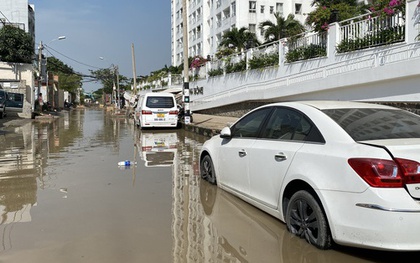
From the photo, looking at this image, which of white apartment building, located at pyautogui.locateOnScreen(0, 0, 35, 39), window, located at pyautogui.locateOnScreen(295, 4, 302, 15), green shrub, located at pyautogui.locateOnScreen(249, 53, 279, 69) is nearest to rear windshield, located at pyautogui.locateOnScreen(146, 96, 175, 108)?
green shrub, located at pyautogui.locateOnScreen(249, 53, 279, 69)

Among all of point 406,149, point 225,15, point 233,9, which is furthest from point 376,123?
point 225,15

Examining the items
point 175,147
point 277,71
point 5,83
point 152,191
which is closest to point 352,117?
point 152,191

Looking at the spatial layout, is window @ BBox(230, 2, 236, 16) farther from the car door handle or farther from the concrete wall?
the car door handle

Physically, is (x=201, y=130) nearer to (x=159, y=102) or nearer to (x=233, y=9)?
(x=159, y=102)

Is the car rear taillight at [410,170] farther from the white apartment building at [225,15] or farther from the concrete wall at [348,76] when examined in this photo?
the white apartment building at [225,15]

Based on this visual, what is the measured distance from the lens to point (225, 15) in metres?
49.8

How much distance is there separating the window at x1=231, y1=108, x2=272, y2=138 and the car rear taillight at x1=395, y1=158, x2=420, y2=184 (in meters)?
2.09

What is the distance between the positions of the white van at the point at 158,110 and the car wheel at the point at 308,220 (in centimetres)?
1426

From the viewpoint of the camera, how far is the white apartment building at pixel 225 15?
147ft

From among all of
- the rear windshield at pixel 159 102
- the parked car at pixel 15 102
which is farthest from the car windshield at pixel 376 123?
the parked car at pixel 15 102

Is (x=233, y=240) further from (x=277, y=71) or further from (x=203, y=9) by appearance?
(x=203, y=9)

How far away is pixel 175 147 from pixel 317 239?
8739 mm

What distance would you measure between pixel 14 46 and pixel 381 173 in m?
34.6

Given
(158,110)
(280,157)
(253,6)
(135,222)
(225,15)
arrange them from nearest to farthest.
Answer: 1. (280,157)
2. (135,222)
3. (158,110)
4. (253,6)
5. (225,15)
